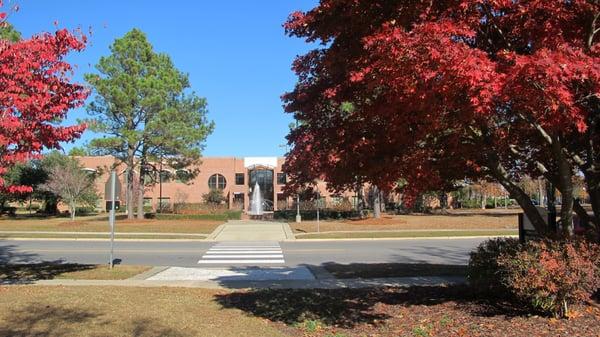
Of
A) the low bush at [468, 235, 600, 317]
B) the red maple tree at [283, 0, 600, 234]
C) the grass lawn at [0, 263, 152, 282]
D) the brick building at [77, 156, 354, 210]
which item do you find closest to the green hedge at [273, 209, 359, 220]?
the brick building at [77, 156, 354, 210]

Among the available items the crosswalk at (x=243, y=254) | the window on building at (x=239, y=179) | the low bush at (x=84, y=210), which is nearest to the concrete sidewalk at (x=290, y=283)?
the crosswalk at (x=243, y=254)

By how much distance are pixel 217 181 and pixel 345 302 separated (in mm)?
64754

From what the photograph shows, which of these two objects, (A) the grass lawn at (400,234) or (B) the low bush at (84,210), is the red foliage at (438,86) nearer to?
(A) the grass lawn at (400,234)

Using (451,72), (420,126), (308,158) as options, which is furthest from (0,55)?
(451,72)

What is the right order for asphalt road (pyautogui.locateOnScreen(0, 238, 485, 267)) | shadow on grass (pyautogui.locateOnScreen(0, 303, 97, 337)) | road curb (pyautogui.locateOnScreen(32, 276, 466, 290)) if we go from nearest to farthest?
shadow on grass (pyautogui.locateOnScreen(0, 303, 97, 337)) < road curb (pyautogui.locateOnScreen(32, 276, 466, 290)) < asphalt road (pyautogui.locateOnScreen(0, 238, 485, 267))

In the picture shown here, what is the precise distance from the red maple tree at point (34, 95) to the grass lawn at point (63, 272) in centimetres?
360

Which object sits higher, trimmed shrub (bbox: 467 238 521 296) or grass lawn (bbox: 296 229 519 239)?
trimmed shrub (bbox: 467 238 521 296)

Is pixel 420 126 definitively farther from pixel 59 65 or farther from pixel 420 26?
pixel 59 65

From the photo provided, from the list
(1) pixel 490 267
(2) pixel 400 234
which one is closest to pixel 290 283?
(1) pixel 490 267

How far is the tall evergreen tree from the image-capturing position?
38.7m

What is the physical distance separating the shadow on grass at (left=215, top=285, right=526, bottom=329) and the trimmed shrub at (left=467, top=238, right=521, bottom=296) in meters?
0.19

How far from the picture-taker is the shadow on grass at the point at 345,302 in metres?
7.71

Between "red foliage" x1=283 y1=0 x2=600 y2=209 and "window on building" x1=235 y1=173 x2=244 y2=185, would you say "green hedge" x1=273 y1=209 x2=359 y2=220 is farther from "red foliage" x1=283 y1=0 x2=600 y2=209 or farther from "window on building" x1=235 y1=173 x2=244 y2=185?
"red foliage" x1=283 y1=0 x2=600 y2=209

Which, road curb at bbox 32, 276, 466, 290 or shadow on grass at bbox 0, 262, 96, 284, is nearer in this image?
road curb at bbox 32, 276, 466, 290
